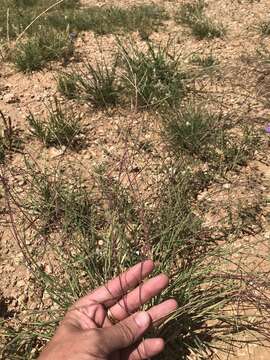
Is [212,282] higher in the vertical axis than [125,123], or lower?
lower

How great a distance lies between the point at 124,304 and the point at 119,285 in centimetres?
10

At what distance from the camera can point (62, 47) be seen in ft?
15.3

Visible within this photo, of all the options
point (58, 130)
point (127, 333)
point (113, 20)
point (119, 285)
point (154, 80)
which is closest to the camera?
point (127, 333)

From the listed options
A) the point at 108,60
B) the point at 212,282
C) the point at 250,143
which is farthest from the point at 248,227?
the point at 108,60

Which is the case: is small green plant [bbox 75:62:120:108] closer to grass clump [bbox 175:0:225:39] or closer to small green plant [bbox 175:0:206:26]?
grass clump [bbox 175:0:225:39]

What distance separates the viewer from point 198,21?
5023 millimetres

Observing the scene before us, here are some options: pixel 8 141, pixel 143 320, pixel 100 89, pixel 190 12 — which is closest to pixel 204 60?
pixel 100 89

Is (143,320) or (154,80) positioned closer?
(143,320)

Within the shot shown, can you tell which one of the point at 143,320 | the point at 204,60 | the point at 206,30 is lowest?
the point at 143,320

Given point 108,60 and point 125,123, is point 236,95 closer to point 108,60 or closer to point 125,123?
point 125,123

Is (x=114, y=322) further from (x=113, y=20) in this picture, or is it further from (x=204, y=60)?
(x=113, y=20)

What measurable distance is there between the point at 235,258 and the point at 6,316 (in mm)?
1305

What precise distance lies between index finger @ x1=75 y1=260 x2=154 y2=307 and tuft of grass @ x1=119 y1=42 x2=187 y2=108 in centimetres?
169

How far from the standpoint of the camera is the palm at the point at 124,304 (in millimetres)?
2258
